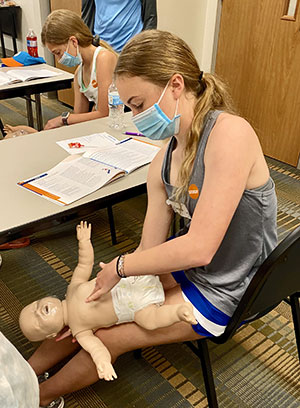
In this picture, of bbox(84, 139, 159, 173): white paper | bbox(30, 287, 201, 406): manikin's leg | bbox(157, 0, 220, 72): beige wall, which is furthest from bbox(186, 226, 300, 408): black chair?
bbox(157, 0, 220, 72): beige wall

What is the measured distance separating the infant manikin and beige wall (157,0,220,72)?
279 centimetres

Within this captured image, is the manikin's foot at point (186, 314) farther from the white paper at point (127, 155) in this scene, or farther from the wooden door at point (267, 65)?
the wooden door at point (267, 65)

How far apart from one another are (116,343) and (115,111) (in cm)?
115

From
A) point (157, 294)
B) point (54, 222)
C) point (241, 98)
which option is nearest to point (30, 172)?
point (54, 222)

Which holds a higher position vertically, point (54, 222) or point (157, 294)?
point (54, 222)

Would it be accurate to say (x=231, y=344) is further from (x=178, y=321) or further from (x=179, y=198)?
(x=179, y=198)

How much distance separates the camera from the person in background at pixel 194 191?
1037 mm

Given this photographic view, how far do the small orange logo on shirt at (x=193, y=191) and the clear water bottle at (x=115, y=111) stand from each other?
2.85 feet

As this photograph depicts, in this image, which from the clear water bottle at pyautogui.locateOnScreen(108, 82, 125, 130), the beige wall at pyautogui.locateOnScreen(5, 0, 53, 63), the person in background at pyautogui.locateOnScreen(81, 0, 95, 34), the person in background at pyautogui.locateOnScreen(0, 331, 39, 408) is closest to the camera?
the person in background at pyautogui.locateOnScreen(0, 331, 39, 408)

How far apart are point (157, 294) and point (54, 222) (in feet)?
1.21

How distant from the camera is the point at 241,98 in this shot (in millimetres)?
3348

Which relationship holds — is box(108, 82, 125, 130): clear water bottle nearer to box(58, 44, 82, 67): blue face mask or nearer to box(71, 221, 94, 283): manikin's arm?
box(58, 44, 82, 67): blue face mask

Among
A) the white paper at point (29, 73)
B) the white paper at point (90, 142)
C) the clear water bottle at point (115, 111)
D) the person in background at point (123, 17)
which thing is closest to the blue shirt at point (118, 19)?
the person in background at point (123, 17)

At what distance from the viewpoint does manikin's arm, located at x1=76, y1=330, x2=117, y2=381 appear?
1.11m
